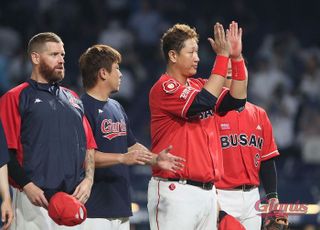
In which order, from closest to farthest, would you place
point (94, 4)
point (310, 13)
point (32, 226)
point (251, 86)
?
point (32, 226)
point (251, 86)
point (94, 4)
point (310, 13)

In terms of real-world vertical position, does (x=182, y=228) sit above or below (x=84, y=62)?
below

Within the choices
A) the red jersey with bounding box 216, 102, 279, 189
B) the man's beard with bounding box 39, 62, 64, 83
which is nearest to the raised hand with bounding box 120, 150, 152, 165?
the man's beard with bounding box 39, 62, 64, 83

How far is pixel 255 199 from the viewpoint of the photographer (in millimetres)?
7684

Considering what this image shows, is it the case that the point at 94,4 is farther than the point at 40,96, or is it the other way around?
the point at 94,4

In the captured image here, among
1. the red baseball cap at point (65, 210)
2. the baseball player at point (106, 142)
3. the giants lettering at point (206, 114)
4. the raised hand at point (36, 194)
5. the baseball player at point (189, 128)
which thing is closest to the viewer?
the red baseball cap at point (65, 210)

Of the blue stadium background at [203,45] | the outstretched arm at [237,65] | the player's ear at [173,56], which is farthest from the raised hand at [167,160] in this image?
the blue stadium background at [203,45]

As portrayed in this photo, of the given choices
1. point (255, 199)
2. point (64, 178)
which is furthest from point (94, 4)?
point (64, 178)

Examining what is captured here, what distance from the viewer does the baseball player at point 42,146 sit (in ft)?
20.6

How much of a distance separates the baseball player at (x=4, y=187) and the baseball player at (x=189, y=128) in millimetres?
1436

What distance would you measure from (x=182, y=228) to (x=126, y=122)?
1.01m

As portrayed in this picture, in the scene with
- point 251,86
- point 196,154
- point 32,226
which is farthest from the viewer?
point 251,86

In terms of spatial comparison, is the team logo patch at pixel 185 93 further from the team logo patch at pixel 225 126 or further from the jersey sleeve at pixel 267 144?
the jersey sleeve at pixel 267 144

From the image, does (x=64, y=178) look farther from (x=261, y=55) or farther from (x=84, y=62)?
(x=261, y=55)

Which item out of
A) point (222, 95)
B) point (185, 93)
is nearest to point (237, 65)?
point (222, 95)
